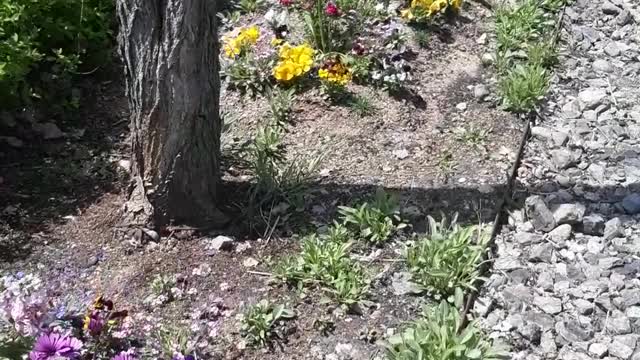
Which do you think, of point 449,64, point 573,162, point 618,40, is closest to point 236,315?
point 573,162

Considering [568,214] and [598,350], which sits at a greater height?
[568,214]

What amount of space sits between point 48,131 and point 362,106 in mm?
1612

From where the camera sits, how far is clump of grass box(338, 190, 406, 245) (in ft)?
12.4

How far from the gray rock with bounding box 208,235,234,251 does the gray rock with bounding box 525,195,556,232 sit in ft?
4.50

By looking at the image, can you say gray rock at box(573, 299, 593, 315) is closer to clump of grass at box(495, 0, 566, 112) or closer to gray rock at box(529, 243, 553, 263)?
gray rock at box(529, 243, 553, 263)

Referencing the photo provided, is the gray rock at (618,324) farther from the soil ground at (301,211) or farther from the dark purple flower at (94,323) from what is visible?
the dark purple flower at (94,323)

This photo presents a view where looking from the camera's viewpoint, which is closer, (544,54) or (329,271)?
(329,271)

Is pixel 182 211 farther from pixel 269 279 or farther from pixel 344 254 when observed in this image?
pixel 344 254

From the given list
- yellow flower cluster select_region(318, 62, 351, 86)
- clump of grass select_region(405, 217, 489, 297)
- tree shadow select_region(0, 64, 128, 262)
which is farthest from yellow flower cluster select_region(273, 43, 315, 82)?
clump of grass select_region(405, 217, 489, 297)

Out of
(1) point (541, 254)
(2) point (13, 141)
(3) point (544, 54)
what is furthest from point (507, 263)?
(2) point (13, 141)

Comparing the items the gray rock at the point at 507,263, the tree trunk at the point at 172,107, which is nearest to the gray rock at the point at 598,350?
the gray rock at the point at 507,263

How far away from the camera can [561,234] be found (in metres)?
3.84

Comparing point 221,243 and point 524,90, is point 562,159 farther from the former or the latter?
point 221,243

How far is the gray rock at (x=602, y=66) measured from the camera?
4996mm
